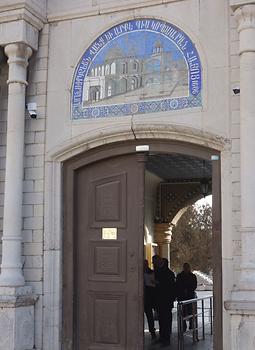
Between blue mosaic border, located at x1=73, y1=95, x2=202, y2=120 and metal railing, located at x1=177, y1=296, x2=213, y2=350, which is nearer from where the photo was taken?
blue mosaic border, located at x1=73, y1=95, x2=202, y2=120

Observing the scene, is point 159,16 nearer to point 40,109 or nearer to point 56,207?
point 40,109

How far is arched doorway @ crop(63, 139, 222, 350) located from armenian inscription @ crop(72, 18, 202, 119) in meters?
0.53

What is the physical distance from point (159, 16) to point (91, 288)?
3.70m

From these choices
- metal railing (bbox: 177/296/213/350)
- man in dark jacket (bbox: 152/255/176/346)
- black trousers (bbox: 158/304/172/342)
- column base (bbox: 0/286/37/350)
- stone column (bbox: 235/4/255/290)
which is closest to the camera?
stone column (bbox: 235/4/255/290)

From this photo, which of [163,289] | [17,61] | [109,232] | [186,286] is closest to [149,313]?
[163,289]

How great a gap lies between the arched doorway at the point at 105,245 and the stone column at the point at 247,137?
81cm

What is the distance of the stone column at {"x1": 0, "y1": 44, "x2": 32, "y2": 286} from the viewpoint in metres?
8.16

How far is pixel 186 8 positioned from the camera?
809 centimetres

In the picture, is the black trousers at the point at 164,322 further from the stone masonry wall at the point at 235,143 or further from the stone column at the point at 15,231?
the stone masonry wall at the point at 235,143

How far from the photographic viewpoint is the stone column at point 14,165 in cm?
816

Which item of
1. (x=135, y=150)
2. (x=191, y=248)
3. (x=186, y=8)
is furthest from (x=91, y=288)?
(x=191, y=248)

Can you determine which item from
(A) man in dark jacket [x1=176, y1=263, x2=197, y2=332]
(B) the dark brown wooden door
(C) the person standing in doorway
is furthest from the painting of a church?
(A) man in dark jacket [x1=176, y1=263, x2=197, y2=332]

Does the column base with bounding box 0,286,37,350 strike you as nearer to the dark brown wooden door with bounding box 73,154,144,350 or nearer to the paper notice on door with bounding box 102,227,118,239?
the dark brown wooden door with bounding box 73,154,144,350

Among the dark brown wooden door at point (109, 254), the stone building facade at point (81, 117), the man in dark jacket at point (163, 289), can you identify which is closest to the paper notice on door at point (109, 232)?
the dark brown wooden door at point (109, 254)
